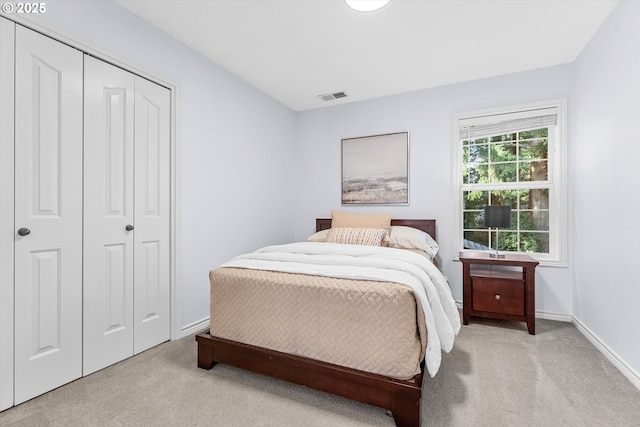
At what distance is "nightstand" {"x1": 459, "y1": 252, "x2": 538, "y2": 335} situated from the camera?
103 inches

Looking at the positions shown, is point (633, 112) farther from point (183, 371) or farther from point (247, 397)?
point (183, 371)

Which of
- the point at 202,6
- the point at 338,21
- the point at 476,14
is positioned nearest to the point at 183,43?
the point at 202,6

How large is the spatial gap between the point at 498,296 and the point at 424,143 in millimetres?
1836

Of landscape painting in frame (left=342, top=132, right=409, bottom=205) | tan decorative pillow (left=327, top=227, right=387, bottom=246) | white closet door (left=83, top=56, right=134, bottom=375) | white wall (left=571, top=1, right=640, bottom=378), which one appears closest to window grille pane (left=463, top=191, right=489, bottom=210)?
landscape painting in frame (left=342, top=132, right=409, bottom=205)

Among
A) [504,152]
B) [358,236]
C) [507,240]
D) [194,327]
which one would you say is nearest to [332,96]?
[358,236]

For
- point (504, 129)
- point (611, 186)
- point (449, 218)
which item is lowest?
point (449, 218)

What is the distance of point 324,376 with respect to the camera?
5.41 feet

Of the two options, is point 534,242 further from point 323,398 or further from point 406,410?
point 323,398

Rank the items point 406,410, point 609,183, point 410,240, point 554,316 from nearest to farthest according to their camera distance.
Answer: point 406,410 < point 609,183 < point 554,316 < point 410,240

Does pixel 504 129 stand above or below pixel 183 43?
below

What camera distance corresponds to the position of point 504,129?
324cm

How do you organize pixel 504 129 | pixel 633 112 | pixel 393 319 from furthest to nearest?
pixel 504 129 < pixel 633 112 < pixel 393 319

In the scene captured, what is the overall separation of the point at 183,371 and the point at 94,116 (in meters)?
1.80

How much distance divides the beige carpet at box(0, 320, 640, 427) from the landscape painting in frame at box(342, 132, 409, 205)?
2033 millimetres
